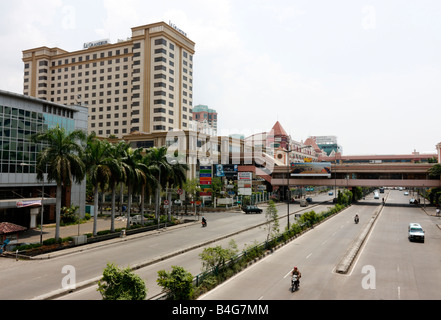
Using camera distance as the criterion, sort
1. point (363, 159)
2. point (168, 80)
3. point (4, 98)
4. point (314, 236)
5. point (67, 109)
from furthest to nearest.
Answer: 1. point (363, 159)
2. point (168, 80)
3. point (67, 109)
4. point (4, 98)
5. point (314, 236)

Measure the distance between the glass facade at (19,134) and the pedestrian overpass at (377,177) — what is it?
62.8 meters

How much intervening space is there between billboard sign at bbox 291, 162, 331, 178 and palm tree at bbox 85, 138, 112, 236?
6648cm

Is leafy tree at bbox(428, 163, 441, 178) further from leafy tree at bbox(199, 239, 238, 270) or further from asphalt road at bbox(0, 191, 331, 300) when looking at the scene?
leafy tree at bbox(199, 239, 238, 270)

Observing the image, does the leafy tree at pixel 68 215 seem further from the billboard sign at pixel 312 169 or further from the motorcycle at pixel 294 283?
the billboard sign at pixel 312 169

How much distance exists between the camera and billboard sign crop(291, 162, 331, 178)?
292 ft

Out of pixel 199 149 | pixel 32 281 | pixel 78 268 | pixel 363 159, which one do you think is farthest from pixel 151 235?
pixel 363 159

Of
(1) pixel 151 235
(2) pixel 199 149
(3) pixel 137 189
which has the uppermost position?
(2) pixel 199 149

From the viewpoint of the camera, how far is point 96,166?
34.9 m

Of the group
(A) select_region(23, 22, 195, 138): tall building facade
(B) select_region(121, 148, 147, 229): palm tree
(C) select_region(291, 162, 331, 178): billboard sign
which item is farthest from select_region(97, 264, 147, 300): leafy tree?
(C) select_region(291, 162, 331, 178): billboard sign

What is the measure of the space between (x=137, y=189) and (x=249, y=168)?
191 ft

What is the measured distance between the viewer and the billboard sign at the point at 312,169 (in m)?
88.9

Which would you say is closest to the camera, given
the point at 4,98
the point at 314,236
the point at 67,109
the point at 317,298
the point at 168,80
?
the point at 317,298

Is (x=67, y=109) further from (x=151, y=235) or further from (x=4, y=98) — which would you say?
(x=151, y=235)
